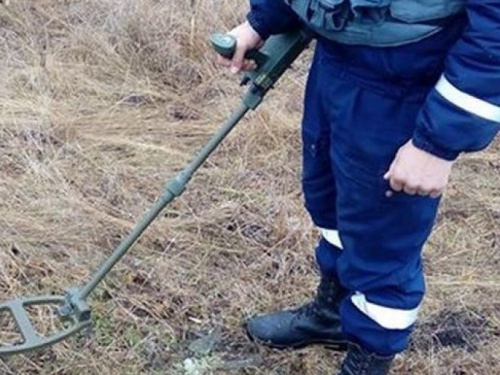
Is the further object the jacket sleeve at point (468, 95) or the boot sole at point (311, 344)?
the boot sole at point (311, 344)

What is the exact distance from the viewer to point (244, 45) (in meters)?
2.06

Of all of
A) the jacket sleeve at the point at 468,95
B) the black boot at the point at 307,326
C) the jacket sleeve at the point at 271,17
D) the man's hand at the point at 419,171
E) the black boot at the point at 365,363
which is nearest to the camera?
the jacket sleeve at the point at 468,95

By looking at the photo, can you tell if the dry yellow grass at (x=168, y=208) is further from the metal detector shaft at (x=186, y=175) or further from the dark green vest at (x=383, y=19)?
the dark green vest at (x=383, y=19)

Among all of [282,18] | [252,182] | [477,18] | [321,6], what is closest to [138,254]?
[252,182]

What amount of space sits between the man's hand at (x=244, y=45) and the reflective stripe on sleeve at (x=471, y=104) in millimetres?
505

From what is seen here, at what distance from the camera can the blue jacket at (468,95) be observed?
5.29 ft

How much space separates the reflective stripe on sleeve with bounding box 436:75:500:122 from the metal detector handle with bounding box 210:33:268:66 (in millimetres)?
475

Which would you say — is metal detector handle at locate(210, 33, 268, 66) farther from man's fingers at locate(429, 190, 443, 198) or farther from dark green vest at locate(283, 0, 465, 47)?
man's fingers at locate(429, 190, 443, 198)

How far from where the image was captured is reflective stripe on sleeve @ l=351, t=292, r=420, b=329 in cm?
210

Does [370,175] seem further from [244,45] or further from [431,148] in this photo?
[244,45]

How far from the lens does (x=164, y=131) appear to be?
11.1 ft

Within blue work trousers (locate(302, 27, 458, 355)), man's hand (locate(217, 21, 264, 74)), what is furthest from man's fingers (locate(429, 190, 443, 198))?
man's hand (locate(217, 21, 264, 74))

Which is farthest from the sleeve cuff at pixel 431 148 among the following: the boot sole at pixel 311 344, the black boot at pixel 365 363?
the boot sole at pixel 311 344

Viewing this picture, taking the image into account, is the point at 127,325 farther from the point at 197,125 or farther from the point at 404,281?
the point at 197,125
